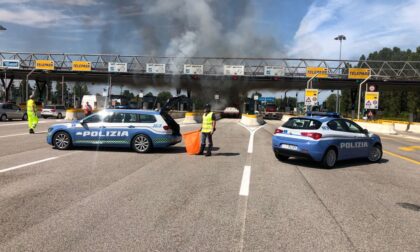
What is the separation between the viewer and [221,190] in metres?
7.07

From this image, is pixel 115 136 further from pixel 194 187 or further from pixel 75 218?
pixel 75 218

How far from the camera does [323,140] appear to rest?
32.6 feet

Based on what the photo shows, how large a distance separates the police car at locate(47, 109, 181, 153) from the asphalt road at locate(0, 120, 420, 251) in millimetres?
1763

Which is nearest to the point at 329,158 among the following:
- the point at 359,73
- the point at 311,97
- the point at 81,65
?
the point at 311,97

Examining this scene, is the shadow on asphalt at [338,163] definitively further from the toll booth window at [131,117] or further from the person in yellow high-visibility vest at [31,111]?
the person in yellow high-visibility vest at [31,111]

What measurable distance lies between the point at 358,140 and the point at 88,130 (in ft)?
28.0

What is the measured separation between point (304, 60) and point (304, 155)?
48587mm

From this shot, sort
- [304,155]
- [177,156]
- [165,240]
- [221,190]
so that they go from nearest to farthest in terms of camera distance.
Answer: [165,240] → [221,190] → [304,155] → [177,156]

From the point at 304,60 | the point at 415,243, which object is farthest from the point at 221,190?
the point at 304,60

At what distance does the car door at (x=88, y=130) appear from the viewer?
39.7 feet

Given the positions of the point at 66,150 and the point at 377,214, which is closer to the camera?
the point at 377,214

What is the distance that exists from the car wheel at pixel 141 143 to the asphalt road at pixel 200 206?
1736mm

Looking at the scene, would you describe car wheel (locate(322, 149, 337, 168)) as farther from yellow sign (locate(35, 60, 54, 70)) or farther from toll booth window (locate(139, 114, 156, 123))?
yellow sign (locate(35, 60, 54, 70))

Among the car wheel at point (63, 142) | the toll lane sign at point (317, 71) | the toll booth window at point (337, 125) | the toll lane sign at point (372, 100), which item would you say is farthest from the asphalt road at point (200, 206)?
the toll lane sign at point (317, 71)
